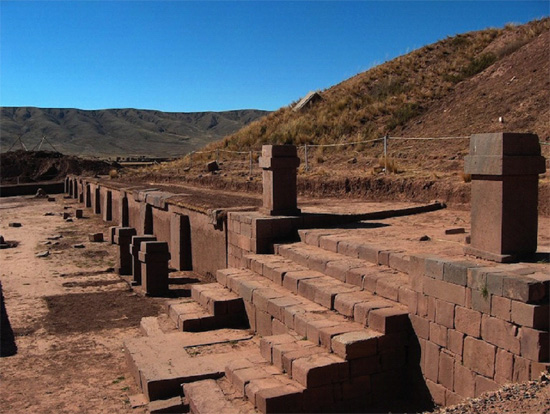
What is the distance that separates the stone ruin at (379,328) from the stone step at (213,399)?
0.6 inches

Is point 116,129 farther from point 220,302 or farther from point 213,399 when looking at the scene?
point 213,399

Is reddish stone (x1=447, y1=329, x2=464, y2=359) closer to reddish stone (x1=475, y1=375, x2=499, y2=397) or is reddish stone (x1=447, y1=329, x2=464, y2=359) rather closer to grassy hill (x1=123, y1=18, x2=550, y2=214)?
reddish stone (x1=475, y1=375, x2=499, y2=397)

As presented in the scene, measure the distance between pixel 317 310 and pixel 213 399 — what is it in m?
1.89

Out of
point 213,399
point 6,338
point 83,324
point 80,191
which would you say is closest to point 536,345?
Result: point 213,399

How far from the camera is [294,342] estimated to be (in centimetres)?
666

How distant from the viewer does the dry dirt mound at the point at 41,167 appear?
45.8 meters

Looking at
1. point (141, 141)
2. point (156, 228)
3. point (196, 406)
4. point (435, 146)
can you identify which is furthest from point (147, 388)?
point (141, 141)

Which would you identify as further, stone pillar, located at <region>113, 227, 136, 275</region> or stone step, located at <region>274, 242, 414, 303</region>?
stone pillar, located at <region>113, 227, 136, 275</region>

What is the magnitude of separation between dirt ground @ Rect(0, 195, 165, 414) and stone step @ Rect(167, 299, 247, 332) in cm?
100

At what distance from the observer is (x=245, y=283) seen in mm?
8820

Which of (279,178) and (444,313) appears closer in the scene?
(444,313)

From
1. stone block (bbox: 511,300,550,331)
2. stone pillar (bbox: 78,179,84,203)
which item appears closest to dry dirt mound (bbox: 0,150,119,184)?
stone pillar (bbox: 78,179,84,203)

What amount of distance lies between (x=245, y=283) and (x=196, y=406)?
10.4ft

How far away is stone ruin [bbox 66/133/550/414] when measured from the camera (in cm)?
545
